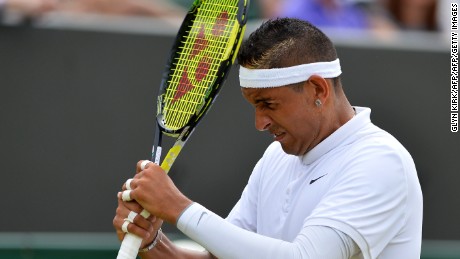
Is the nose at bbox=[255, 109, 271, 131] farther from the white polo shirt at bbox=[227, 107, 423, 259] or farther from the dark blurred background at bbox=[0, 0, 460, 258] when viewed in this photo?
the dark blurred background at bbox=[0, 0, 460, 258]

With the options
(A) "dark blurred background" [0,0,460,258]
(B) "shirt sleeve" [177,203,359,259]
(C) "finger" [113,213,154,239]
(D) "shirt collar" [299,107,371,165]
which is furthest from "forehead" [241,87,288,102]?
(A) "dark blurred background" [0,0,460,258]

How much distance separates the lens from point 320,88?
141 inches

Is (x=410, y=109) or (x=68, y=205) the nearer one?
(x=68, y=205)

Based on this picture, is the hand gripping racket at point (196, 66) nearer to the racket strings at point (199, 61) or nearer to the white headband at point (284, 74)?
the racket strings at point (199, 61)

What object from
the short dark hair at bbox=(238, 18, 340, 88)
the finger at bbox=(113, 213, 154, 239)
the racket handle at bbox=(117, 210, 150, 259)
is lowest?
the racket handle at bbox=(117, 210, 150, 259)

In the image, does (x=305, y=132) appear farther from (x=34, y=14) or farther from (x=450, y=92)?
(x=450, y=92)

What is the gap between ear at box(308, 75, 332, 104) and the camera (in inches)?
140

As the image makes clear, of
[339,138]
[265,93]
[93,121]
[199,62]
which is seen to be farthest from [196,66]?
[93,121]

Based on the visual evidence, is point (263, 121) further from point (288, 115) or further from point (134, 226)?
point (134, 226)

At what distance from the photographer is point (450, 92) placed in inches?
279

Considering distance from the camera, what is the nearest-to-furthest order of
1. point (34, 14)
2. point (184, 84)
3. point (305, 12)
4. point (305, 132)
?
point (305, 132) < point (184, 84) < point (34, 14) < point (305, 12)

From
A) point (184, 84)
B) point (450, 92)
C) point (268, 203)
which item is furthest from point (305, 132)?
point (450, 92)

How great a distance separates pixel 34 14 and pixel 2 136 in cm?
78

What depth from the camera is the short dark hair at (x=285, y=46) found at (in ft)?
11.7
